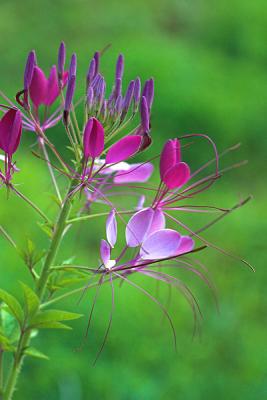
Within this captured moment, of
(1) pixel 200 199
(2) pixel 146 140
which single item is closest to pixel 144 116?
(2) pixel 146 140

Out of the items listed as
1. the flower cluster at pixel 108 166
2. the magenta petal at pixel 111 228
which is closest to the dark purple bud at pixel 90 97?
the flower cluster at pixel 108 166

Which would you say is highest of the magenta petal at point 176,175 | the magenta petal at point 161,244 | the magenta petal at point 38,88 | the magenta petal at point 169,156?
the magenta petal at point 38,88

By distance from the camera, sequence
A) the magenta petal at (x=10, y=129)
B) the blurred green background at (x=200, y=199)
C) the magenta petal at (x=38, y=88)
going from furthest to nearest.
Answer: the blurred green background at (x=200, y=199)
the magenta petal at (x=38, y=88)
the magenta petal at (x=10, y=129)

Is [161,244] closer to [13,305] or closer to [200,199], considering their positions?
[13,305]

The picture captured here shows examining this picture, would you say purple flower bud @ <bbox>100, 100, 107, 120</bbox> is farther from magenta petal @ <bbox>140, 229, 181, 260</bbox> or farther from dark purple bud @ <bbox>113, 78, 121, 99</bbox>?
magenta petal @ <bbox>140, 229, 181, 260</bbox>

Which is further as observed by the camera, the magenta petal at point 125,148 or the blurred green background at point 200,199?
the blurred green background at point 200,199

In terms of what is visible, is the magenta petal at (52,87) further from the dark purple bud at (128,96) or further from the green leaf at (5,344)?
the green leaf at (5,344)

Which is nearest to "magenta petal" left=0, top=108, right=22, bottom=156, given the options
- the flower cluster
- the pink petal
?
the flower cluster
